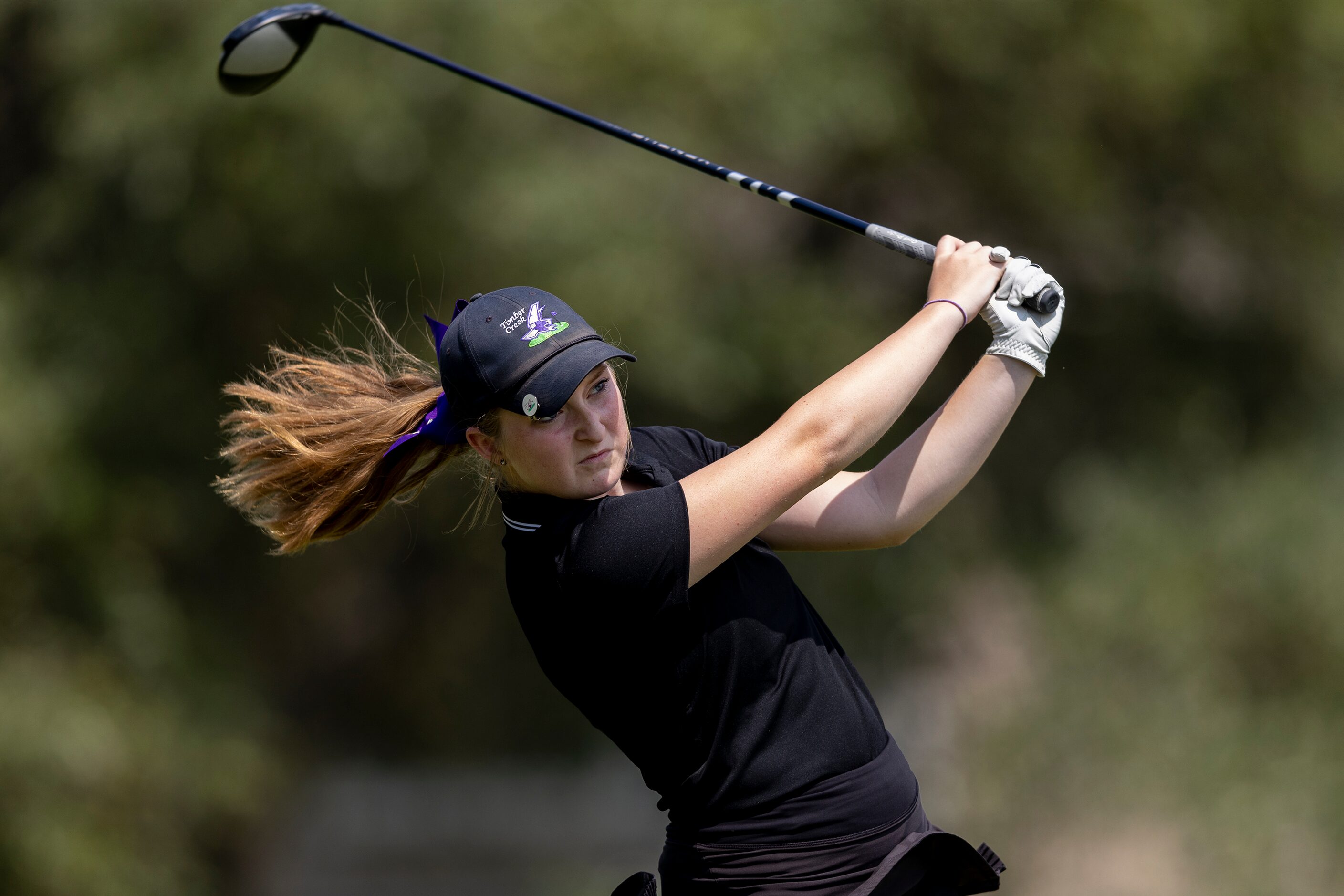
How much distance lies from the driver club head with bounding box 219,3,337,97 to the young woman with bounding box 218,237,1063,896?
135 cm

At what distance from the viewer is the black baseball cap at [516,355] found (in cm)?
179

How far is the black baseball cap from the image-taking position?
179 centimetres

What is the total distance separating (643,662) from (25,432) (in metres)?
4.51

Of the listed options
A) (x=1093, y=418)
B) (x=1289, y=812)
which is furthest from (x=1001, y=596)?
(x=1289, y=812)

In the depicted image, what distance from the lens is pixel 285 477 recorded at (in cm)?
215

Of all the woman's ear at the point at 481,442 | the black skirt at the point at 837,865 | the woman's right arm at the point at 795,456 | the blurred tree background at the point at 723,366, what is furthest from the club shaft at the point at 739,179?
the blurred tree background at the point at 723,366

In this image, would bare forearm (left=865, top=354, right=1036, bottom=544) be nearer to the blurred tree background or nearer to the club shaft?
the club shaft

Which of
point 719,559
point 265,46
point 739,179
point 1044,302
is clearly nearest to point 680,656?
point 719,559

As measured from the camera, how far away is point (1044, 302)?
1.94 m

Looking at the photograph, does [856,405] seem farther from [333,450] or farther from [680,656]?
[333,450]

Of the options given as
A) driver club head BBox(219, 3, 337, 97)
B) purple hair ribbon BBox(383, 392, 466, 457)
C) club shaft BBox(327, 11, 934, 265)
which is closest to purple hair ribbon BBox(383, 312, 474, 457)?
purple hair ribbon BBox(383, 392, 466, 457)

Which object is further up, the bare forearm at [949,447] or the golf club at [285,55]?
the golf club at [285,55]

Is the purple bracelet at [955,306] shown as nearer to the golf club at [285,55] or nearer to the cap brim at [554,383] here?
the cap brim at [554,383]

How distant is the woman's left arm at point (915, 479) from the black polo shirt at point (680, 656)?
7.6 inches
